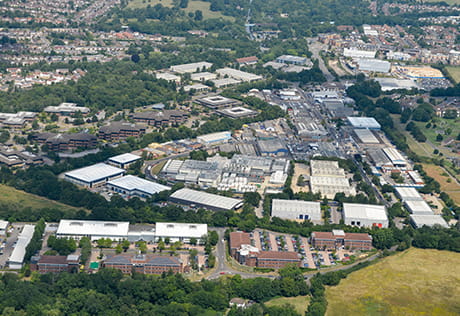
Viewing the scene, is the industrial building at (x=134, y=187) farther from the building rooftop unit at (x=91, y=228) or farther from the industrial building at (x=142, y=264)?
the industrial building at (x=142, y=264)

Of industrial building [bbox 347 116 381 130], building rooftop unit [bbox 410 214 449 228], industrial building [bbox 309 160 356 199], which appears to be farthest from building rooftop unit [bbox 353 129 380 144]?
building rooftop unit [bbox 410 214 449 228]

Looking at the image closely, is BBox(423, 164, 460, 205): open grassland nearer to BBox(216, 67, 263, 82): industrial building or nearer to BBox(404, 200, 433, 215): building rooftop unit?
BBox(404, 200, 433, 215): building rooftop unit

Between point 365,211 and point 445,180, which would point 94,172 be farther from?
point 445,180

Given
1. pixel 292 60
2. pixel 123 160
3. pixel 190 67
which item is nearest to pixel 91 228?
pixel 123 160

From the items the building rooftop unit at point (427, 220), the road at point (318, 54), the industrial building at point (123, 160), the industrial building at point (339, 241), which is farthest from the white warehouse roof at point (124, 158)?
the road at point (318, 54)

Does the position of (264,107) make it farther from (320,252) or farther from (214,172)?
(320,252)

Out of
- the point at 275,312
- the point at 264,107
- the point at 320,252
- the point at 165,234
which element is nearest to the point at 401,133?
the point at 264,107
